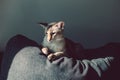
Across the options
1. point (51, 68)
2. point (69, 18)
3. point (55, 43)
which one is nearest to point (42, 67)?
point (51, 68)

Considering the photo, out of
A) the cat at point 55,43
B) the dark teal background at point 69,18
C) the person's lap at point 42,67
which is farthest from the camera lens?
the dark teal background at point 69,18

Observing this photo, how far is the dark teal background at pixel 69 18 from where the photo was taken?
168cm

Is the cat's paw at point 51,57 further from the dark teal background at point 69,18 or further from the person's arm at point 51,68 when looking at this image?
the dark teal background at point 69,18

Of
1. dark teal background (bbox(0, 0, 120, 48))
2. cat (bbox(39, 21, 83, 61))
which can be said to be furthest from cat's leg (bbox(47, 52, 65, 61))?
dark teal background (bbox(0, 0, 120, 48))

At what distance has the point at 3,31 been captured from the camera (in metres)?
1.70

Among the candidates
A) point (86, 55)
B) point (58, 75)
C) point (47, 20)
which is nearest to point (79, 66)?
point (58, 75)

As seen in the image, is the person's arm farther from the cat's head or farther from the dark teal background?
the dark teal background

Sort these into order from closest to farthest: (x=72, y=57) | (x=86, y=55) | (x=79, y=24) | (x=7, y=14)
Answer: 1. (x=72, y=57)
2. (x=86, y=55)
3. (x=7, y=14)
4. (x=79, y=24)

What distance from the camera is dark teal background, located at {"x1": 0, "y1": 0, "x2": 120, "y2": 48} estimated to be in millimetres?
1685

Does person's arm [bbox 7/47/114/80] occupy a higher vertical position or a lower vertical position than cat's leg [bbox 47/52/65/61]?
lower

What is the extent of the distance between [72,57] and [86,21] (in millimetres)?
478

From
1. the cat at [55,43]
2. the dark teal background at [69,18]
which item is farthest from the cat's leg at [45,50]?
the dark teal background at [69,18]

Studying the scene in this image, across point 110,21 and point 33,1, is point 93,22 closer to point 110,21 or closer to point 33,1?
point 110,21

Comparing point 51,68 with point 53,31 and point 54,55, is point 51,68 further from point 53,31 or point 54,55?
point 53,31
